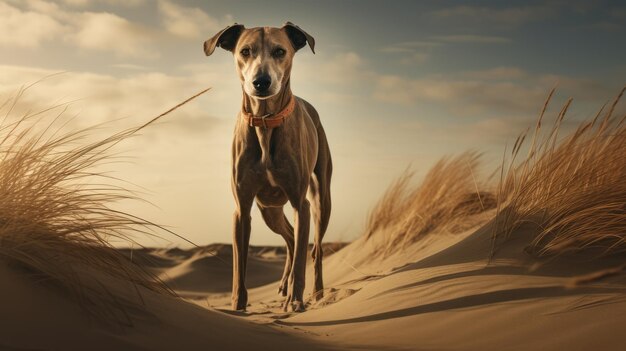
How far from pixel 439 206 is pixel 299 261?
9.97 feet

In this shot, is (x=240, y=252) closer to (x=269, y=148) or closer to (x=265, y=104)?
(x=269, y=148)

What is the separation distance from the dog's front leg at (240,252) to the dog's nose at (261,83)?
3.36ft

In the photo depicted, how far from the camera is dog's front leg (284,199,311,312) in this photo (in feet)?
15.8

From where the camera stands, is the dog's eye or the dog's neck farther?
the dog's neck

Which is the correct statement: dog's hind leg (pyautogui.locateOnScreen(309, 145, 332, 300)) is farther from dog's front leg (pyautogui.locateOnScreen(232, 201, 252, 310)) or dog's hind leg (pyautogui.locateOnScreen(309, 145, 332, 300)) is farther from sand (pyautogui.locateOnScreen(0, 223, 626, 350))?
sand (pyautogui.locateOnScreen(0, 223, 626, 350))

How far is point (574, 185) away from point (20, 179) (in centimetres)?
334

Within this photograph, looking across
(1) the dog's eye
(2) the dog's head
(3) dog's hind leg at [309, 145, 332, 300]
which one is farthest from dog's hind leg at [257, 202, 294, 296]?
(1) the dog's eye

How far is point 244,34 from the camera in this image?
4.87m

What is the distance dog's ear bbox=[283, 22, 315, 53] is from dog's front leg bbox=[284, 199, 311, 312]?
3.98ft

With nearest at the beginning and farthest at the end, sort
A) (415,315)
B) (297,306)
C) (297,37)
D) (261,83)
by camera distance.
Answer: (415,315), (261,83), (297,306), (297,37)

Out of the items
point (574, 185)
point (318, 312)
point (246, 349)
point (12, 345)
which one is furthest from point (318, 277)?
point (12, 345)

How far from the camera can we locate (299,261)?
4.89 metres

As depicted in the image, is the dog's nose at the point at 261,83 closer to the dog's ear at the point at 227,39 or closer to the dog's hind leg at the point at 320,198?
the dog's ear at the point at 227,39

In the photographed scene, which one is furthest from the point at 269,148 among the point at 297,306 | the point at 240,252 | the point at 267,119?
the point at 297,306
